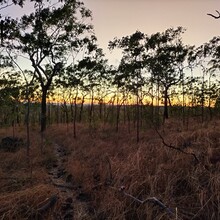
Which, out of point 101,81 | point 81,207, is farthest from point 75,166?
point 101,81

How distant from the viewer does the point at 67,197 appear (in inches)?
240

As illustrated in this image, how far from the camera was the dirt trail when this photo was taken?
490 centimetres

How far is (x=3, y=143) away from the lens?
1278 cm

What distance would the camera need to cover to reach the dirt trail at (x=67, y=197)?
4.90 metres

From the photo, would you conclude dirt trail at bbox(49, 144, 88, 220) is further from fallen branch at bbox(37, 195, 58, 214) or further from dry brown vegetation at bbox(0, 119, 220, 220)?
fallen branch at bbox(37, 195, 58, 214)

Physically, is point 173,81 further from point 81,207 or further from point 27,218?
point 27,218

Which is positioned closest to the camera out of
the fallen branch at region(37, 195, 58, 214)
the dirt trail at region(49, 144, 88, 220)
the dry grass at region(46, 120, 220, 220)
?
the dry grass at region(46, 120, 220, 220)

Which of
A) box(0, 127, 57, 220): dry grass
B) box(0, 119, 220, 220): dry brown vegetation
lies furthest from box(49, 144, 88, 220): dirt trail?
box(0, 127, 57, 220): dry grass

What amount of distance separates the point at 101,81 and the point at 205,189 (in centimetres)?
1981

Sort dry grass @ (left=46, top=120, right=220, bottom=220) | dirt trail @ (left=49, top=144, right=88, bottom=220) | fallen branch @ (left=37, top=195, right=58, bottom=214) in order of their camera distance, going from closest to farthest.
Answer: dry grass @ (left=46, top=120, right=220, bottom=220) → fallen branch @ (left=37, top=195, right=58, bottom=214) → dirt trail @ (left=49, top=144, right=88, bottom=220)

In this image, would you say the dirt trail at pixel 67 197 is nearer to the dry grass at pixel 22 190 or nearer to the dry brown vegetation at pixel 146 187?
the dry brown vegetation at pixel 146 187

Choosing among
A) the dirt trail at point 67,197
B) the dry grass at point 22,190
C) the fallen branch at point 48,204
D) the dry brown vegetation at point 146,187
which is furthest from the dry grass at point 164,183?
the dry grass at point 22,190

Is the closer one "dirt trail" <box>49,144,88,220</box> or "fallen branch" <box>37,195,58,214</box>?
"fallen branch" <box>37,195,58,214</box>

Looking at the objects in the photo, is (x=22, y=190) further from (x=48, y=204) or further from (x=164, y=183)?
(x=164, y=183)
